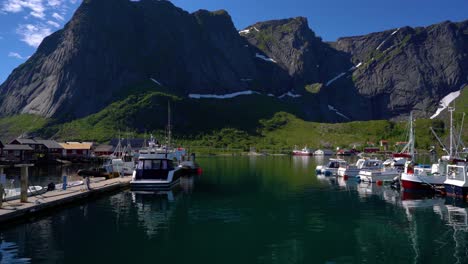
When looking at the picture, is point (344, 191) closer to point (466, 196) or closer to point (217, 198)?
point (466, 196)

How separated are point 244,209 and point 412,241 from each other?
1898 cm

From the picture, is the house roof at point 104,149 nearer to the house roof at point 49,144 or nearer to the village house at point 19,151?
the house roof at point 49,144

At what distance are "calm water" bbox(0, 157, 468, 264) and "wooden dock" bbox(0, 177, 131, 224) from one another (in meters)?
1.38

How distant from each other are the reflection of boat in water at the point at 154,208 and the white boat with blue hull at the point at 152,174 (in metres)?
1.16

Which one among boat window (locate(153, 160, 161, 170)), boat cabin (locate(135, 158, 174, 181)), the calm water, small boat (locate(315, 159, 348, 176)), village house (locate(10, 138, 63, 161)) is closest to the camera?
the calm water

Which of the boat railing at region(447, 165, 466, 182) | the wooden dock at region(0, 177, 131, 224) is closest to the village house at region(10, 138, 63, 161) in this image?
the wooden dock at region(0, 177, 131, 224)

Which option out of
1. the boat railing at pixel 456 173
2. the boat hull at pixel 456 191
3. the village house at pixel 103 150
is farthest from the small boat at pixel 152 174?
the village house at pixel 103 150

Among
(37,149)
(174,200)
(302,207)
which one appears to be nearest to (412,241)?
(302,207)

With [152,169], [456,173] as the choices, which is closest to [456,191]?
[456,173]

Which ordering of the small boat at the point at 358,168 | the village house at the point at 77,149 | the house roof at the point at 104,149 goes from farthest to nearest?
the house roof at the point at 104,149 < the village house at the point at 77,149 < the small boat at the point at 358,168

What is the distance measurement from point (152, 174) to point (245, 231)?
30922mm

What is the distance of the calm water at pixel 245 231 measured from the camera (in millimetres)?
27109

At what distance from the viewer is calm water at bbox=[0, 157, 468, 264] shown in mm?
27109

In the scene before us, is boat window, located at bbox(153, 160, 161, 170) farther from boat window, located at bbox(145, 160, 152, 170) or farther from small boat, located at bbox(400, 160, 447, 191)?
small boat, located at bbox(400, 160, 447, 191)
